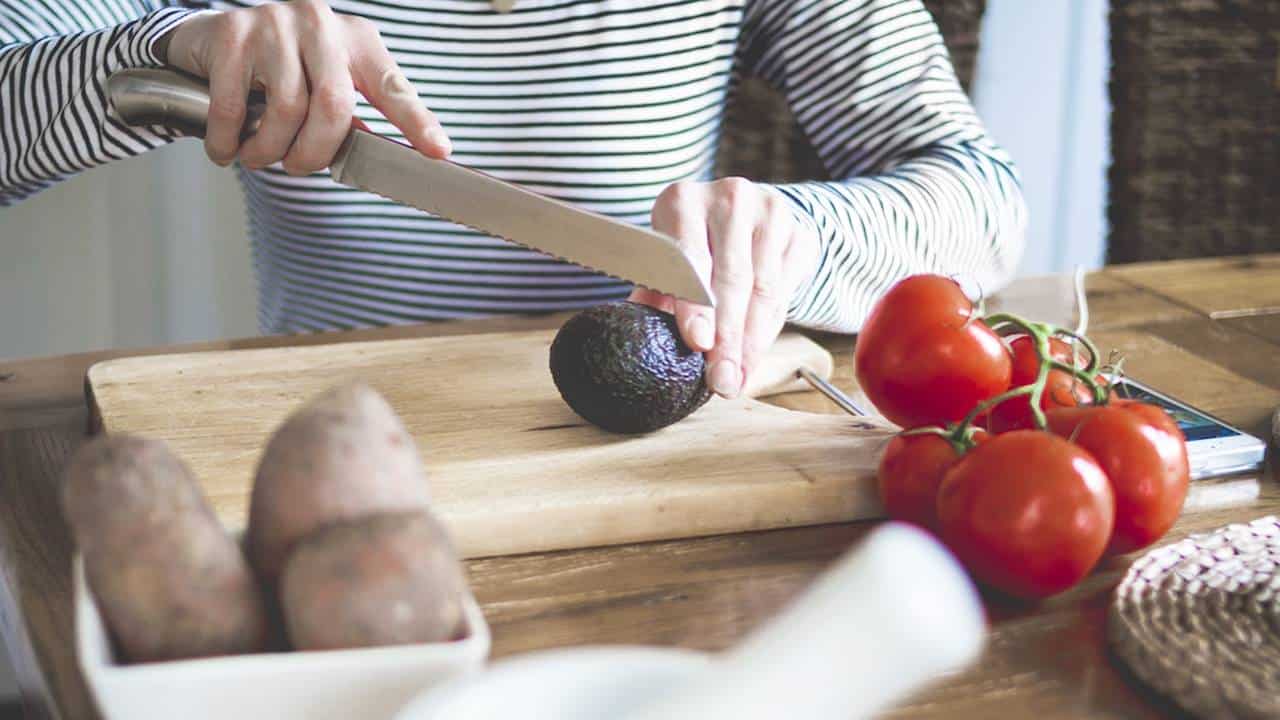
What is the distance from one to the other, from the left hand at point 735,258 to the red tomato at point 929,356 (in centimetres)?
11

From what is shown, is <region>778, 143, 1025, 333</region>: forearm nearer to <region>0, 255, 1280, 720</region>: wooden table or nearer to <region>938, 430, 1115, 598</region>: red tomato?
<region>0, 255, 1280, 720</region>: wooden table

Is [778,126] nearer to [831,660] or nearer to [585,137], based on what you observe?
[585,137]

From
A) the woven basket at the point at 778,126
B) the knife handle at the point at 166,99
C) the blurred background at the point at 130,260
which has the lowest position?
the blurred background at the point at 130,260

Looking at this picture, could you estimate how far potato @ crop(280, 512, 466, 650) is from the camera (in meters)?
0.48

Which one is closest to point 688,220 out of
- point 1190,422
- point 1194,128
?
point 1190,422

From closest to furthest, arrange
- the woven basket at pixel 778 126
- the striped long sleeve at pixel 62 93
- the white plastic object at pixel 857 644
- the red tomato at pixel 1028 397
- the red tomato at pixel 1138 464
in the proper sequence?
the white plastic object at pixel 857 644 → the red tomato at pixel 1138 464 → the red tomato at pixel 1028 397 → the striped long sleeve at pixel 62 93 → the woven basket at pixel 778 126

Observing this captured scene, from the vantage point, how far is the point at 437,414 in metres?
0.98

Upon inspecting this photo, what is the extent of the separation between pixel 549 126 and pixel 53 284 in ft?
3.18

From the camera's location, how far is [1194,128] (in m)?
1.94

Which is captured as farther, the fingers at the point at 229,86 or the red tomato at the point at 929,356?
the fingers at the point at 229,86

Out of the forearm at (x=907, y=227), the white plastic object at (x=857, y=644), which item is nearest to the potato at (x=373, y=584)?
the white plastic object at (x=857, y=644)

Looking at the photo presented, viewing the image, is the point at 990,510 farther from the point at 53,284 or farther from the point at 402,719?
the point at 53,284

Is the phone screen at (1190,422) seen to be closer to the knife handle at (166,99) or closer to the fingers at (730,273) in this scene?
the fingers at (730,273)

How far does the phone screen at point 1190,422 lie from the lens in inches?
36.0
